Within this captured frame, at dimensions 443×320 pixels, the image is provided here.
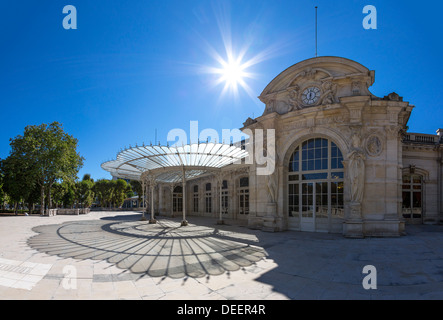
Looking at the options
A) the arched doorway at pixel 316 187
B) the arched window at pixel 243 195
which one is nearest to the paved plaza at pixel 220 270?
the arched doorway at pixel 316 187

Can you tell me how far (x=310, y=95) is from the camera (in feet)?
39.8

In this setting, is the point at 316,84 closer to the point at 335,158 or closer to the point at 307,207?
the point at 335,158

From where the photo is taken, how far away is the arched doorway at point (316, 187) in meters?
11.4

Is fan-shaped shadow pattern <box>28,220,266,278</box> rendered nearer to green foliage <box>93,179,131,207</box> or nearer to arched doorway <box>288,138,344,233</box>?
arched doorway <box>288,138,344,233</box>

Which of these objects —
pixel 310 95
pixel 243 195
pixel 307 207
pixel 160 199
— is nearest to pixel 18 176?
pixel 160 199

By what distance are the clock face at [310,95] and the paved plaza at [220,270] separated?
6.98m

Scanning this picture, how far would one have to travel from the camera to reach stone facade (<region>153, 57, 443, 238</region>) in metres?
10.5

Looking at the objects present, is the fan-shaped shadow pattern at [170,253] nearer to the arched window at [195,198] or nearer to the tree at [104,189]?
the arched window at [195,198]

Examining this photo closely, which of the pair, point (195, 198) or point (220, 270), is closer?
point (220, 270)

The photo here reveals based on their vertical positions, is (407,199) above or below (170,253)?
above

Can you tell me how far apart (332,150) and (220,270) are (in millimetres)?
8811
